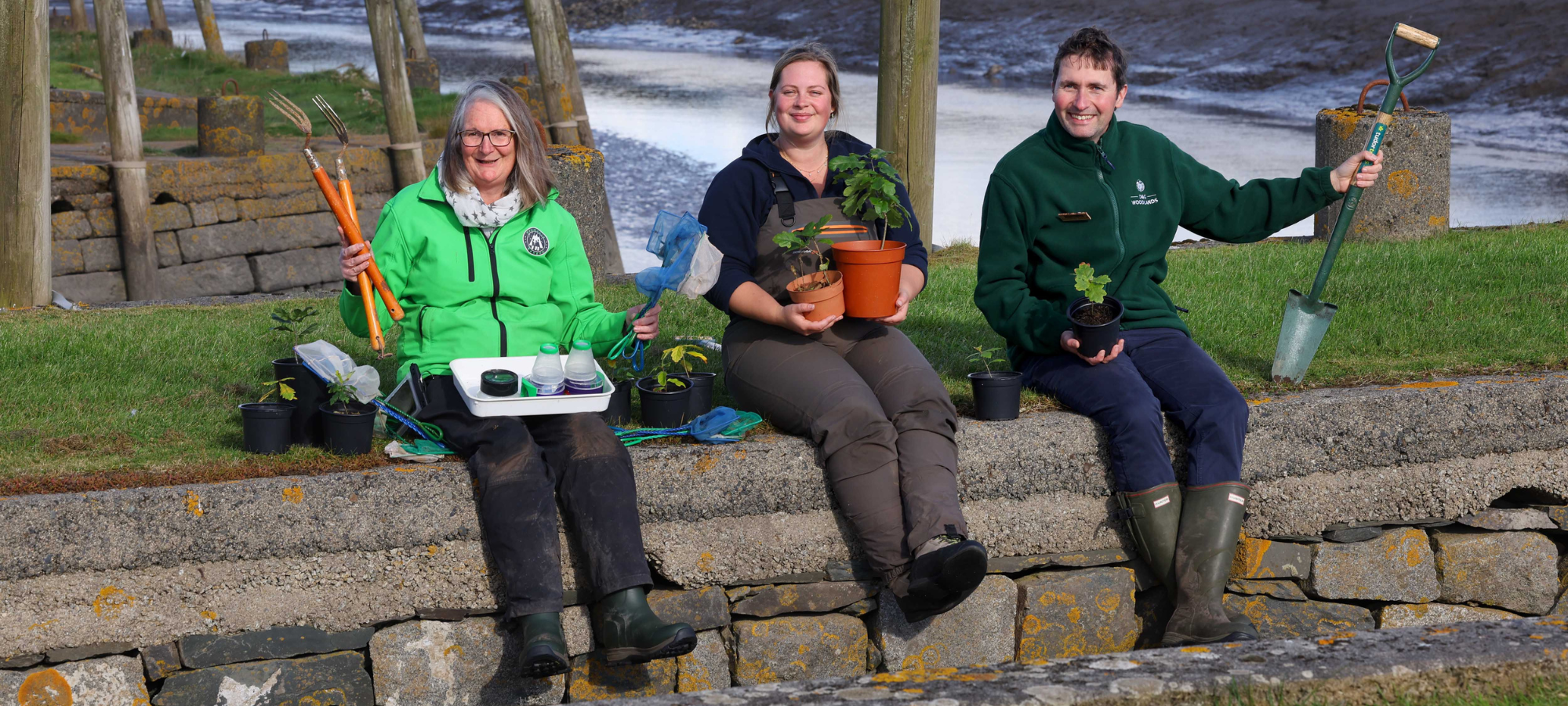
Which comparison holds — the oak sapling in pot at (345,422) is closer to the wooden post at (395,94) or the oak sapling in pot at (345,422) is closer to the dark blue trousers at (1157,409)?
the dark blue trousers at (1157,409)

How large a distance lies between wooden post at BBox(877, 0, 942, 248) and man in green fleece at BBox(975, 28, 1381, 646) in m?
3.04

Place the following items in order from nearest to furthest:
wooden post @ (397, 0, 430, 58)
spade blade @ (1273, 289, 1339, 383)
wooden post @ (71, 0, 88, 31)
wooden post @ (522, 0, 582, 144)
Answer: spade blade @ (1273, 289, 1339, 383) < wooden post @ (522, 0, 582, 144) < wooden post @ (397, 0, 430, 58) < wooden post @ (71, 0, 88, 31)

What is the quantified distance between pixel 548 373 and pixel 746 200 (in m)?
0.85

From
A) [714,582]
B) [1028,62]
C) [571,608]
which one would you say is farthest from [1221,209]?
[1028,62]

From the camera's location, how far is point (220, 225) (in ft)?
42.3

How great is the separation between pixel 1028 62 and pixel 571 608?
76.5 feet

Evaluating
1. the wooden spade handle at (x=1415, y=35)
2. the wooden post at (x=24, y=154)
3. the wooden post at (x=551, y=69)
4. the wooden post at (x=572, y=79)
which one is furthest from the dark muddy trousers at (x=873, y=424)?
the wooden post at (x=572, y=79)

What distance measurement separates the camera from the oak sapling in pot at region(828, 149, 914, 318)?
3814mm

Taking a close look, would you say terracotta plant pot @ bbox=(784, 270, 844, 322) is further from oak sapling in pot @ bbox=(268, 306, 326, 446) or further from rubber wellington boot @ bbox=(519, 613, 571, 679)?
oak sapling in pot @ bbox=(268, 306, 326, 446)

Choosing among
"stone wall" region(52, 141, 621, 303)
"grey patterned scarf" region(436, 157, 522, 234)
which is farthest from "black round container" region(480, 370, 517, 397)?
"stone wall" region(52, 141, 621, 303)

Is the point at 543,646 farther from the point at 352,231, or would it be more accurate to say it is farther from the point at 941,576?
the point at 352,231

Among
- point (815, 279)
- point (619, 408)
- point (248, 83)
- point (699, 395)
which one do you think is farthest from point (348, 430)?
point (248, 83)

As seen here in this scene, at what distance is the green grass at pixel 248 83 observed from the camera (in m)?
17.9

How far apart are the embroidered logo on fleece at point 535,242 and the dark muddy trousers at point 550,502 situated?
579 millimetres
